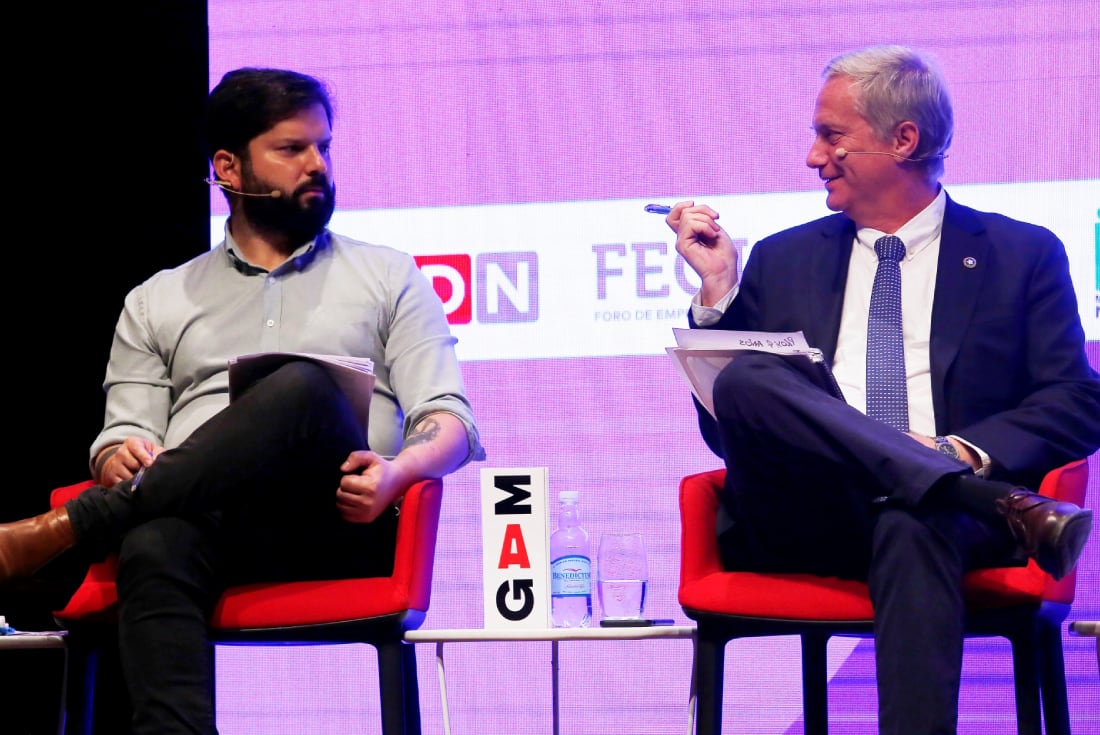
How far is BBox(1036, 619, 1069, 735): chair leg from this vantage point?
2240 mm

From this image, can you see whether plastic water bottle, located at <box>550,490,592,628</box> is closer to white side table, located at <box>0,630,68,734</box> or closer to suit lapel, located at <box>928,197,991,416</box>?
suit lapel, located at <box>928,197,991,416</box>

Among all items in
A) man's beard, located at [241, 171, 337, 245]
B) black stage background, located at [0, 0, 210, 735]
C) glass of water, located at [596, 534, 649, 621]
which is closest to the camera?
man's beard, located at [241, 171, 337, 245]

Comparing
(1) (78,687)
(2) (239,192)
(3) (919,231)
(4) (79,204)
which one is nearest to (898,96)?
(3) (919,231)

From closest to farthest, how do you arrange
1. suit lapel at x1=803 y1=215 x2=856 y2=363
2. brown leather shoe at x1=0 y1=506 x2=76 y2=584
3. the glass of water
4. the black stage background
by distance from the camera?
brown leather shoe at x1=0 y1=506 x2=76 y2=584, suit lapel at x1=803 y1=215 x2=856 y2=363, the glass of water, the black stage background

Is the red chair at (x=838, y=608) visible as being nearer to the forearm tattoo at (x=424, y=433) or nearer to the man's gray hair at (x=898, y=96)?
the forearm tattoo at (x=424, y=433)

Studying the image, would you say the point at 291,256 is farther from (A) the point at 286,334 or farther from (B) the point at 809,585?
(B) the point at 809,585

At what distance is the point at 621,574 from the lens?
2.97 meters

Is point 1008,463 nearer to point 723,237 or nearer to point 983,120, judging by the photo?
point 723,237

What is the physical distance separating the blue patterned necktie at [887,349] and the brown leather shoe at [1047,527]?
0.47 m

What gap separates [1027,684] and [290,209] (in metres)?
1.63

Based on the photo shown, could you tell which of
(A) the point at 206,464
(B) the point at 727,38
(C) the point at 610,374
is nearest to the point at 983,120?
(B) the point at 727,38

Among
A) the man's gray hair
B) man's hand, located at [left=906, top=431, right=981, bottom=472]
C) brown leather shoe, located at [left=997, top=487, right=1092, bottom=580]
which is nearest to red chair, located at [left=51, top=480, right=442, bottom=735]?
man's hand, located at [left=906, top=431, right=981, bottom=472]

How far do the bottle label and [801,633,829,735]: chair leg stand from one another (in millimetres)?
431

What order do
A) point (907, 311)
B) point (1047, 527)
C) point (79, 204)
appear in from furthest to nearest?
point (79, 204)
point (907, 311)
point (1047, 527)
